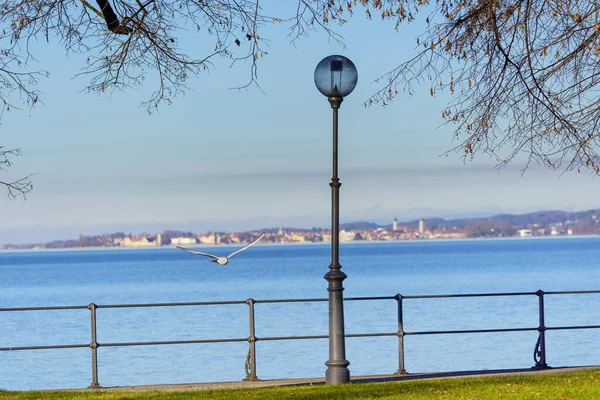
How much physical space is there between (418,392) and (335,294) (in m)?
1.60

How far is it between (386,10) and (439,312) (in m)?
45.6

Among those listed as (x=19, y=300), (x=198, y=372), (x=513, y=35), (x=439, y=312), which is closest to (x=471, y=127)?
(x=513, y=35)

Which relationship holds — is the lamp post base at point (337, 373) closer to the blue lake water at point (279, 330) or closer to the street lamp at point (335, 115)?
the street lamp at point (335, 115)

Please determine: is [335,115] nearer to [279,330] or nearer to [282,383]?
[282,383]

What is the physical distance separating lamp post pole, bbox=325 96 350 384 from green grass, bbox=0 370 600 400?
0.29 metres

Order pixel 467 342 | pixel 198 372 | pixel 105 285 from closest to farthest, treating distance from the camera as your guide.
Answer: pixel 198 372
pixel 467 342
pixel 105 285

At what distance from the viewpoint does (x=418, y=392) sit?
11773 millimetres

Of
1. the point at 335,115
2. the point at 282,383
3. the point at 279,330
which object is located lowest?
the point at 279,330

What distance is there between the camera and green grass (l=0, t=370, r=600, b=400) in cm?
1126

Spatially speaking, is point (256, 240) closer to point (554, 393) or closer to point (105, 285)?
point (554, 393)

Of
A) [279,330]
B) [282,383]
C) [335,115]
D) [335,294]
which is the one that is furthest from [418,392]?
[279,330]

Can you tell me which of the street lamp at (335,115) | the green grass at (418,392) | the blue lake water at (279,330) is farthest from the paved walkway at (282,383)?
the blue lake water at (279,330)

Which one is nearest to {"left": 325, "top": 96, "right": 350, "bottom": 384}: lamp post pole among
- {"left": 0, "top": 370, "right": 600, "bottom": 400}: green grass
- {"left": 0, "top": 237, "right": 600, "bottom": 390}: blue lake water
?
{"left": 0, "top": 370, "right": 600, "bottom": 400}: green grass

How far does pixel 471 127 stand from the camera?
13.2 m
